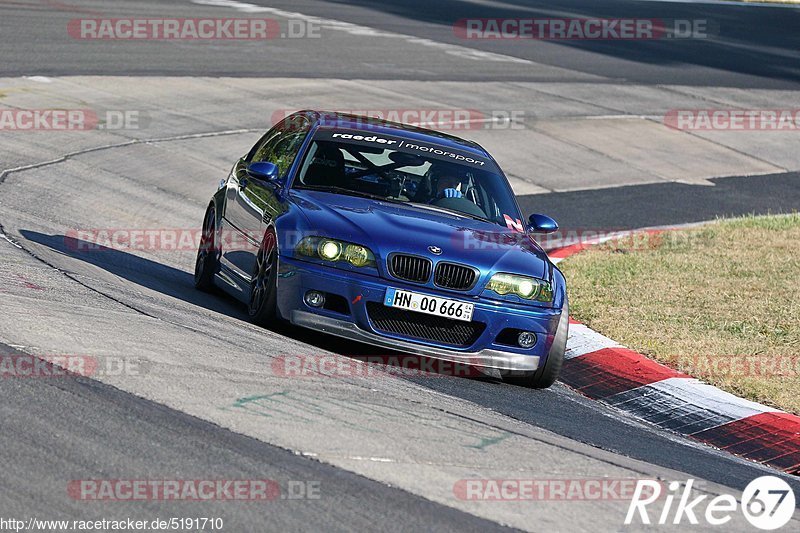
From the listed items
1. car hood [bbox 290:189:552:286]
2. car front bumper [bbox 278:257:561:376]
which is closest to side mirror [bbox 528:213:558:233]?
car hood [bbox 290:189:552:286]

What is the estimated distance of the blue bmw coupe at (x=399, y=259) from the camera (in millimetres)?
8164

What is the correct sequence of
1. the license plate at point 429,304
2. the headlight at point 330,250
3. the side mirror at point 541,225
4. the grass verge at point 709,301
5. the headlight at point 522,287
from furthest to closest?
the side mirror at point 541,225, the grass verge at point 709,301, the headlight at point 522,287, the headlight at point 330,250, the license plate at point 429,304

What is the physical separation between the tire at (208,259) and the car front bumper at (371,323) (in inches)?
76.5

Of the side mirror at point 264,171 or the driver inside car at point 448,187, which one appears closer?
the side mirror at point 264,171

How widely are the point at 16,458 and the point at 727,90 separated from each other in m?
25.0

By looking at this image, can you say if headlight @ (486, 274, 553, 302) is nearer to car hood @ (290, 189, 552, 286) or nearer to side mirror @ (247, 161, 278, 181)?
car hood @ (290, 189, 552, 286)

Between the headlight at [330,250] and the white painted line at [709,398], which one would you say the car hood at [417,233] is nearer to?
the headlight at [330,250]

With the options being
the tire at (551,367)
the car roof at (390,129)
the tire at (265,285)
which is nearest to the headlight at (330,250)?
the tire at (265,285)

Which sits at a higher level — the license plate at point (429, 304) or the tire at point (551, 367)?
the license plate at point (429, 304)

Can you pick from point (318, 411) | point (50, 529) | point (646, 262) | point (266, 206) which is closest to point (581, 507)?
point (318, 411)

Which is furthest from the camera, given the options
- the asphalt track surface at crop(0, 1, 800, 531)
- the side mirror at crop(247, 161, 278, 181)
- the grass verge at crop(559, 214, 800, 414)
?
the grass verge at crop(559, 214, 800, 414)

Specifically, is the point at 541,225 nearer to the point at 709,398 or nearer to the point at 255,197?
the point at 709,398

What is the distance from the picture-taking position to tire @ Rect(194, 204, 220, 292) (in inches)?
400

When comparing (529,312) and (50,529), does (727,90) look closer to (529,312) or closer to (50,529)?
(529,312)
